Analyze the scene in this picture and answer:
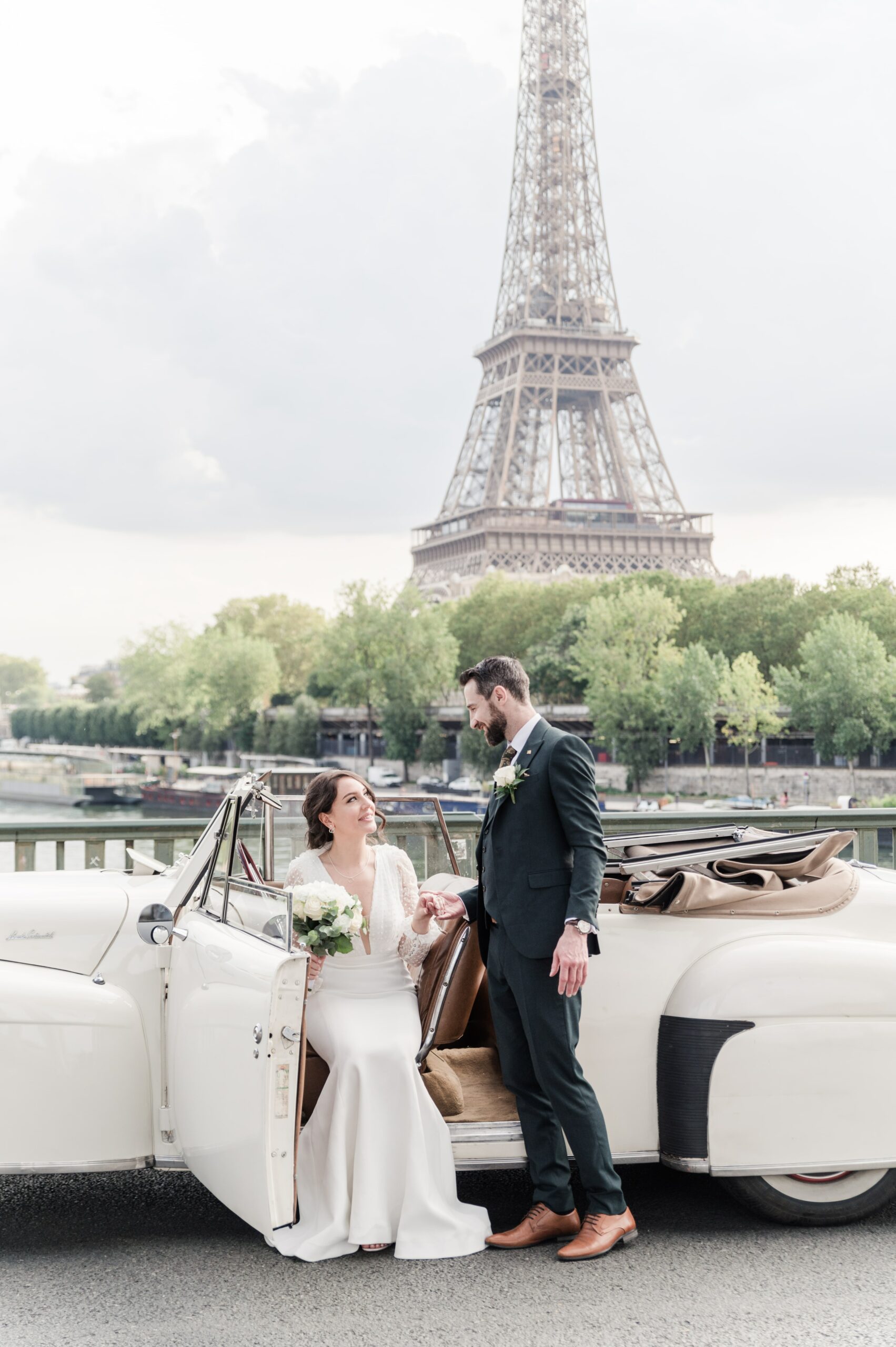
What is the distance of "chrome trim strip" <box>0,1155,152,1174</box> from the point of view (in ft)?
13.2

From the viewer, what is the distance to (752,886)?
4.64 meters

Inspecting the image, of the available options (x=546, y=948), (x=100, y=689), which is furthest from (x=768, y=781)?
(x=100, y=689)

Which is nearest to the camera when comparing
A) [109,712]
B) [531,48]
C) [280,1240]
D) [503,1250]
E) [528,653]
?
[280,1240]

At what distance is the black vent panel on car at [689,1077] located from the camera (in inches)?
165

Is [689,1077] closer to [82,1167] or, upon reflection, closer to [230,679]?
[82,1167]

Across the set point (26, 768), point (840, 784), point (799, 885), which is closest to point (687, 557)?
point (840, 784)

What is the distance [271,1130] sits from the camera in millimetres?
3668

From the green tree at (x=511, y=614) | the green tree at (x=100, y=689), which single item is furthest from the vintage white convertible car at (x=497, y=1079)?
the green tree at (x=100, y=689)

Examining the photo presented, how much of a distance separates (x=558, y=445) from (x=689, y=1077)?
85.2 metres

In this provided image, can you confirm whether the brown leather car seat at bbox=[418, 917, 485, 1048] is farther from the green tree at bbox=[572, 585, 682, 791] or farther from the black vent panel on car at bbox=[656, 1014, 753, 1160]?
the green tree at bbox=[572, 585, 682, 791]

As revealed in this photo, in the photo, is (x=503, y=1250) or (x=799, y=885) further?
(x=799, y=885)

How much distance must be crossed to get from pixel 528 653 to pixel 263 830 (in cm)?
6575

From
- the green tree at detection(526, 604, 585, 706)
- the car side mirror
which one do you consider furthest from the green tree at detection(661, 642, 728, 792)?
the car side mirror

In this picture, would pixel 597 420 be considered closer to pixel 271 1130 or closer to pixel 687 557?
pixel 687 557
